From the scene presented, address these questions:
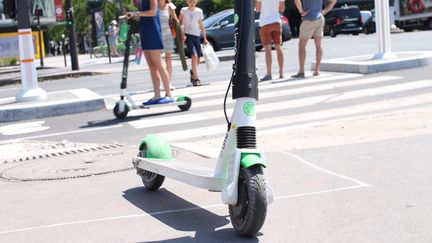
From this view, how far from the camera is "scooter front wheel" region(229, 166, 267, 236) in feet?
13.7

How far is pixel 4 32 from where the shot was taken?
106 feet

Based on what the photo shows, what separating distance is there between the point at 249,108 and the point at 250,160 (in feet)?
1.22

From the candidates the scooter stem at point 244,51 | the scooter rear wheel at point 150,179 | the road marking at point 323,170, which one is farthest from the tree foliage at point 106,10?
the scooter stem at point 244,51

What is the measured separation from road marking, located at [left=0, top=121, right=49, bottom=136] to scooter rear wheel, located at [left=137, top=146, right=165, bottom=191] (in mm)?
4248

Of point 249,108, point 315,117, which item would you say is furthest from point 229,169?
point 315,117

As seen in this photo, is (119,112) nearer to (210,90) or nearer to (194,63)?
(210,90)

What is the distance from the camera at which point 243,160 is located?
170 inches

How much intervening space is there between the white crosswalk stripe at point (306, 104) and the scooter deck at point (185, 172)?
8.84 feet

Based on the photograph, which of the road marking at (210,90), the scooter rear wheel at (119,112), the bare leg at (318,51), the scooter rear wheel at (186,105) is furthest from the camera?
the bare leg at (318,51)

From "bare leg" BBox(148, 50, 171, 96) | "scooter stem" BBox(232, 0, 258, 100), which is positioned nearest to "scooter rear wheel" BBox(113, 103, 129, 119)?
"bare leg" BBox(148, 50, 171, 96)

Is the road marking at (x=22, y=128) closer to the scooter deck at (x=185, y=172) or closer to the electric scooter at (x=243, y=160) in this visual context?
the scooter deck at (x=185, y=172)

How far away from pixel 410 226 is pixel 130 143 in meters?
4.43

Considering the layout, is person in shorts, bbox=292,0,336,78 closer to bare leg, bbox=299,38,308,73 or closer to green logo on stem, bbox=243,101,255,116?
bare leg, bbox=299,38,308,73

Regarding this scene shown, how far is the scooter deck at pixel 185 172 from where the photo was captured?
15.1 ft
